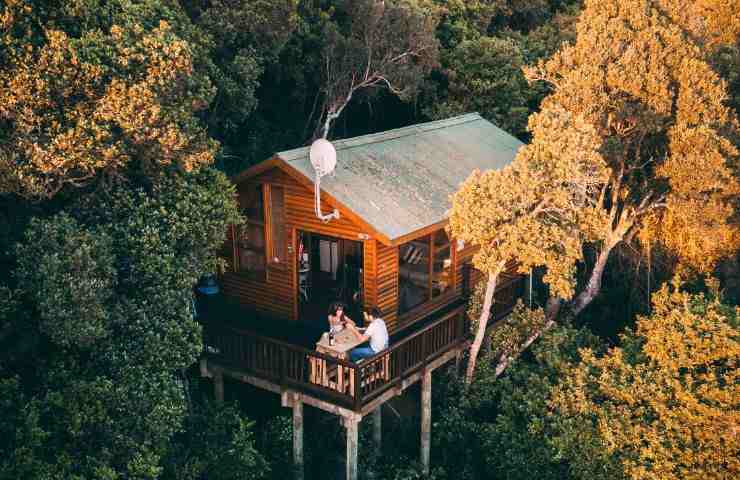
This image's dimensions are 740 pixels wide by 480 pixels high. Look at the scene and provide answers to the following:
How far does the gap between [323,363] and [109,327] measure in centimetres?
361

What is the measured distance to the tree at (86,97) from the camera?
9.80 metres

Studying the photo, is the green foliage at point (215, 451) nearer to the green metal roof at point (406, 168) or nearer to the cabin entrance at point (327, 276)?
the cabin entrance at point (327, 276)

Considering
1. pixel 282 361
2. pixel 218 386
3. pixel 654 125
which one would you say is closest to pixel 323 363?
pixel 282 361

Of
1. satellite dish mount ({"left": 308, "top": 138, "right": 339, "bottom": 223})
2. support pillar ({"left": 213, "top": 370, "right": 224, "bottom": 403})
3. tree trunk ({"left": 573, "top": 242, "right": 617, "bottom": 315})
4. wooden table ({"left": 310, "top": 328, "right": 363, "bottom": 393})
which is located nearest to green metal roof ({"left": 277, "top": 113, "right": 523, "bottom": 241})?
satellite dish mount ({"left": 308, "top": 138, "right": 339, "bottom": 223})

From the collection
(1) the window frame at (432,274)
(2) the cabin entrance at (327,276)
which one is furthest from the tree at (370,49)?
(1) the window frame at (432,274)

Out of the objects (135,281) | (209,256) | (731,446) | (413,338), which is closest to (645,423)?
(731,446)

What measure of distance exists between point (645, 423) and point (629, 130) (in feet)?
24.1

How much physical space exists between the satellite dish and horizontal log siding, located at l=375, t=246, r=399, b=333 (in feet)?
5.83

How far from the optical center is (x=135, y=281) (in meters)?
11.3

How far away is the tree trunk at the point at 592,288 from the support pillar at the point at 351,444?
28.2 ft

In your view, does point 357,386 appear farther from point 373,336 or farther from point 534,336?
point 534,336

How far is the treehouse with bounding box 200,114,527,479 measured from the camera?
12.6 metres

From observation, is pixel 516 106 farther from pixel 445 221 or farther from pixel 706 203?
pixel 445 221

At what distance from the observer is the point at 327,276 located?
15891 mm
